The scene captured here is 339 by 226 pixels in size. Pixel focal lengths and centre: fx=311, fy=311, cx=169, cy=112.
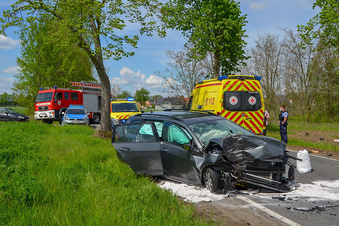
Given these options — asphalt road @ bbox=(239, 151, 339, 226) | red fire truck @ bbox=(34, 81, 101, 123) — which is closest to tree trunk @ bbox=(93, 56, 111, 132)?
asphalt road @ bbox=(239, 151, 339, 226)

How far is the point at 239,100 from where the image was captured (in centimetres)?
1128

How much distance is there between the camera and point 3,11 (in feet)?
45.7

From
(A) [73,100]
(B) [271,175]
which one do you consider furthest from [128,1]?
(A) [73,100]

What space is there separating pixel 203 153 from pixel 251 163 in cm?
85

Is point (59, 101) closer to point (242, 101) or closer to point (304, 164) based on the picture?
point (242, 101)

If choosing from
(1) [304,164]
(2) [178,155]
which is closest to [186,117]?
(2) [178,155]

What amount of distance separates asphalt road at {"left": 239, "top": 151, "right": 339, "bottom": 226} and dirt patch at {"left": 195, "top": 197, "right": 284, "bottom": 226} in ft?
0.74

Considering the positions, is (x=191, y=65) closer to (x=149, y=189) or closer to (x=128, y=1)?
(x=128, y=1)

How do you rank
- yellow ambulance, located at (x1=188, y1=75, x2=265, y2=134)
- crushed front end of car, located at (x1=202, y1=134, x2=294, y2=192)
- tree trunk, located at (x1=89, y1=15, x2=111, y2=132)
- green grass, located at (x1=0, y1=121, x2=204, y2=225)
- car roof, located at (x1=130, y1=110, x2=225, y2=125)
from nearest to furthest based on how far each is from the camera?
green grass, located at (x1=0, y1=121, x2=204, y2=225) < crushed front end of car, located at (x1=202, y1=134, x2=294, y2=192) < car roof, located at (x1=130, y1=110, x2=225, y2=125) < yellow ambulance, located at (x1=188, y1=75, x2=265, y2=134) < tree trunk, located at (x1=89, y1=15, x2=111, y2=132)

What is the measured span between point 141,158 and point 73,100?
23073 mm

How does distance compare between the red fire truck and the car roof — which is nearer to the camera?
the car roof

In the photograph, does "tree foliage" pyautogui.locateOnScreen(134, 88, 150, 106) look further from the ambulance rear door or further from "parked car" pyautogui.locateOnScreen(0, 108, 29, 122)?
the ambulance rear door

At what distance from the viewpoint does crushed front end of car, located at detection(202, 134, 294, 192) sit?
17.1ft

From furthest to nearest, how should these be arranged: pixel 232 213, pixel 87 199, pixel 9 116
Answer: pixel 9 116 → pixel 87 199 → pixel 232 213
